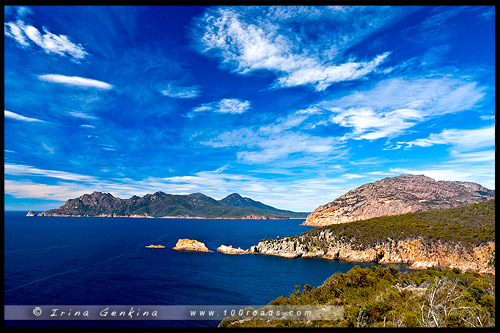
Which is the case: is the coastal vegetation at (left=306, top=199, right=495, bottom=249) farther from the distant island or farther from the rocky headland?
the distant island

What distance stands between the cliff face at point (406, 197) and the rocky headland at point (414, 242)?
25454 millimetres

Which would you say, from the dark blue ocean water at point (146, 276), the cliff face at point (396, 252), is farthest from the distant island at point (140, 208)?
the cliff face at point (396, 252)

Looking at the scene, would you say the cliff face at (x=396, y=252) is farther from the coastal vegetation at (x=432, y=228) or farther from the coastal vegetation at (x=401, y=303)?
the coastal vegetation at (x=401, y=303)

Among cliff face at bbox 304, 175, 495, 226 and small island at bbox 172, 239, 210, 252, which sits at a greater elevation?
cliff face at bbox 304, 175, 495, 226

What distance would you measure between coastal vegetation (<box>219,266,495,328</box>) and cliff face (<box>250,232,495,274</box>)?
796 inches

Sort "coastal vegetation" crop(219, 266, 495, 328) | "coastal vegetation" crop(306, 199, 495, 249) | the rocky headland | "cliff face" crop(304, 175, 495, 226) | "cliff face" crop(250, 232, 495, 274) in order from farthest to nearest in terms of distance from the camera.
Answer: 1. "cliff face" crop(304, 175, 495, 226)
2. "coastal vegetation" crop(306, 199, 495, 249)
3. the rocky headland
4. "cliff face" crop(250, 232, 495, 274)
5. "coastal vegetation" crop(219, 266, 495, 328)

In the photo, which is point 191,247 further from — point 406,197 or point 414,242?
point 406,197

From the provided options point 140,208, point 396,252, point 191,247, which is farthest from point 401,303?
point 140,208

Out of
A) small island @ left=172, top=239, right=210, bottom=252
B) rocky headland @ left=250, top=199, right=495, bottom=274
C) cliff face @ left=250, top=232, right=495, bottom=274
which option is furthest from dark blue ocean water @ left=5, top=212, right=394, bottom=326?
rocky headland @ left=250, top=199, right=495, bottom=274

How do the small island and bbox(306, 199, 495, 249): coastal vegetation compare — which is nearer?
bbox(306, 199, 495, 249): coastal vegetation

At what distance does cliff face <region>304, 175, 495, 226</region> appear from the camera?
6331 centimetres

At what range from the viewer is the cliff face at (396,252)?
28.9 metres

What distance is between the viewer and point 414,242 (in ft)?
117
